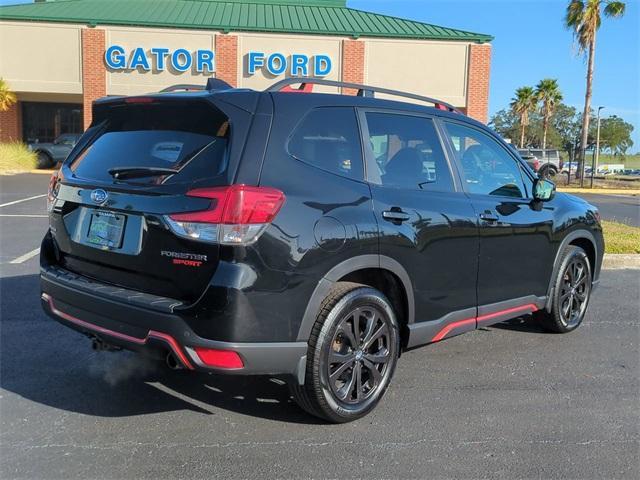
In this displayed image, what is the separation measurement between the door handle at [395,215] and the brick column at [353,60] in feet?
73.9

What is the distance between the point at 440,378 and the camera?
433 cm

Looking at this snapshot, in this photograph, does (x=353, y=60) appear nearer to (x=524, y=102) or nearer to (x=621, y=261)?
(x=621, y=261)

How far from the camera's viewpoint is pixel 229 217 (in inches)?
115

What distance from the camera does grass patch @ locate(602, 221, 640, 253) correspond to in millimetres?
8906

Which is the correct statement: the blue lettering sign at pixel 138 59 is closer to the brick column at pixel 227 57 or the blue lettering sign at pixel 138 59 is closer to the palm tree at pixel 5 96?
the brick column at pixel 227 57

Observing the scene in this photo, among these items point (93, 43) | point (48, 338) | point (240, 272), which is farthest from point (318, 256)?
point (93, 43)

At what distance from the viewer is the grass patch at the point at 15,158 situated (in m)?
23.2

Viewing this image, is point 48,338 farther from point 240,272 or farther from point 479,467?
point 479,467

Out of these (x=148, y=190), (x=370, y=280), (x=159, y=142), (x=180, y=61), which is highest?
(x=180, y=61)

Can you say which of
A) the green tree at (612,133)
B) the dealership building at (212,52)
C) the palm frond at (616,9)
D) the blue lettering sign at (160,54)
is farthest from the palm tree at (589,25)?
the green tree at (612,133)

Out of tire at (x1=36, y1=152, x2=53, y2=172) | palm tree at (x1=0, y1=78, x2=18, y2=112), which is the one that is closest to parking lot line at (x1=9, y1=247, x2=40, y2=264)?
palm tree at (x1=0, y1=78, x2=18, y2=112)

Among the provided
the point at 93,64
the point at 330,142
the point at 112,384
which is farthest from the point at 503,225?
the point at 93,64

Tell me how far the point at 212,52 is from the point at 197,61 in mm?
727

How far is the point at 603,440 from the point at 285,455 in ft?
6.00
